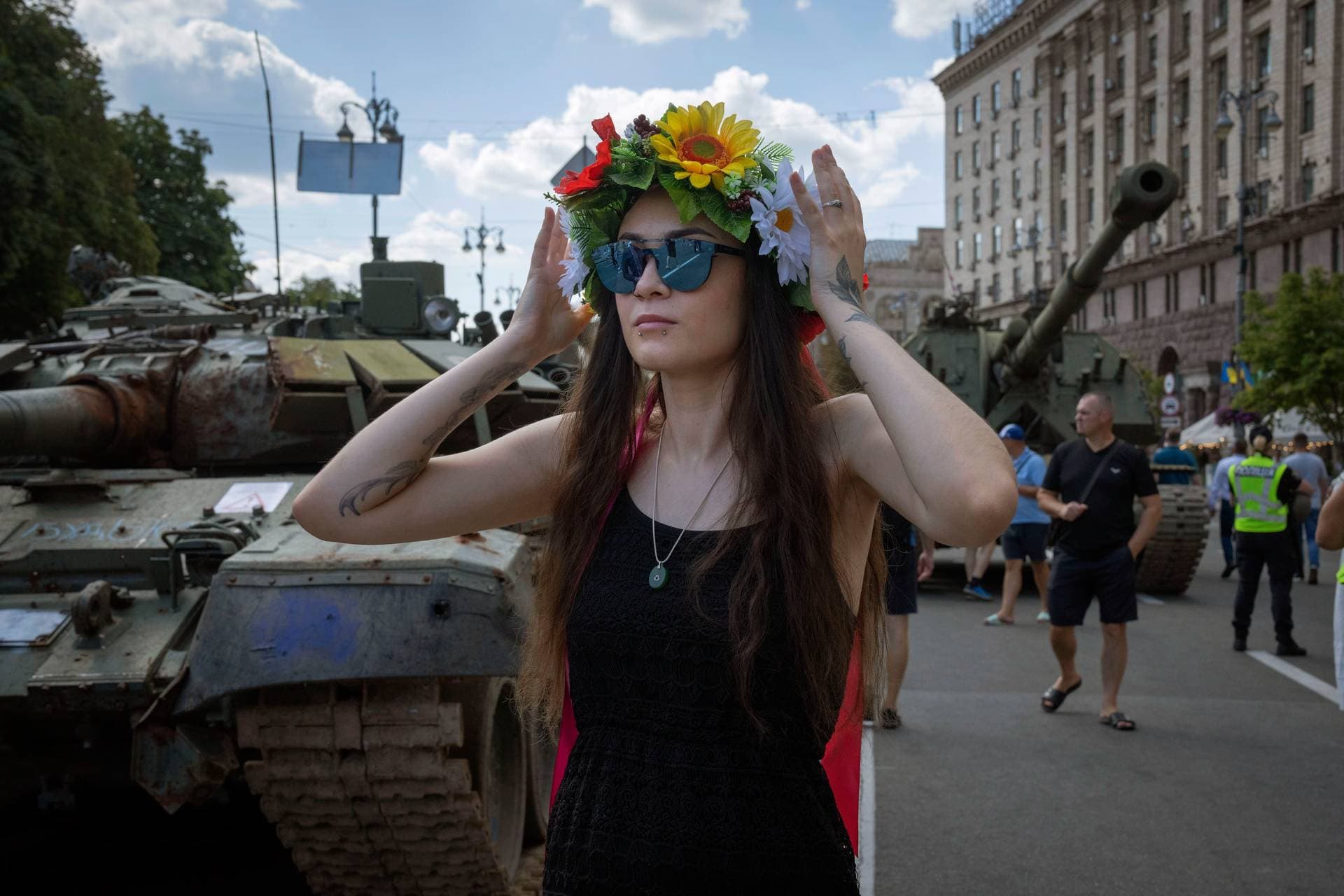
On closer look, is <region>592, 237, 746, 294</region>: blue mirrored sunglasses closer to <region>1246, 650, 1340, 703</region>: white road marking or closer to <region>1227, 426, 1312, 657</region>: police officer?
<region>1246, 650, 1340, 703</region>: white road marking

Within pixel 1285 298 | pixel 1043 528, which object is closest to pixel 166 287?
pixel 1043 528

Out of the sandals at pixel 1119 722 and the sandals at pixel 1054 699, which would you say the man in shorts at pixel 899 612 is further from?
the sandals at pixel 1119 722

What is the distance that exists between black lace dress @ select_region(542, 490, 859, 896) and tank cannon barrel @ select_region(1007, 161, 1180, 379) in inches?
275

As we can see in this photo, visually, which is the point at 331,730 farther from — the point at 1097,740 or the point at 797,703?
the point at 1097,740

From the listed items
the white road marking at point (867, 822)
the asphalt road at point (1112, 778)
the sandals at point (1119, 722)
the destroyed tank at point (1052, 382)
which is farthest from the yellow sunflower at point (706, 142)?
the destroyed tank at point (1052, 382)

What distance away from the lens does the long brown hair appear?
6.61 feet

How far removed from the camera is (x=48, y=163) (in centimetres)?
2355

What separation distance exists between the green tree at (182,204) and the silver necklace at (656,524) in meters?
37.9

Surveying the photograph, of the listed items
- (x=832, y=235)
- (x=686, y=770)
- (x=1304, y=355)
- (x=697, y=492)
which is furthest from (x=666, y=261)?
(x=1304, y=355)

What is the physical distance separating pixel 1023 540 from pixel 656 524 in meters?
9.23

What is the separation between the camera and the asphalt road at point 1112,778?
4816 millimetres

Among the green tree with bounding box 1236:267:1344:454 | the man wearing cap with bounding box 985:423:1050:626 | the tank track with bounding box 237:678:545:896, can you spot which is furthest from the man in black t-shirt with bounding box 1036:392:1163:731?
the green tree with bounding box 1236:267:1344:454

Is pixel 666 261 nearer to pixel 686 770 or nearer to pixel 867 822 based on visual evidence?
pixel 686 770

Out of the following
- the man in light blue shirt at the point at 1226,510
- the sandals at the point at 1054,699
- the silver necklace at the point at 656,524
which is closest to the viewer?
the silver necklace at the point at 656,524
